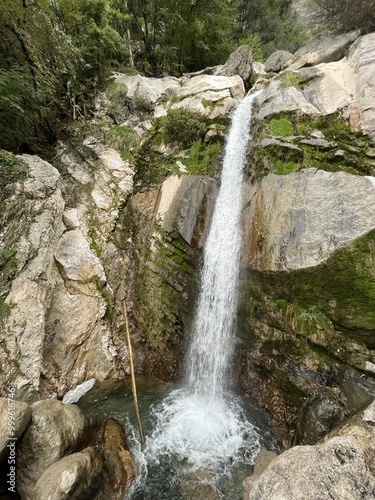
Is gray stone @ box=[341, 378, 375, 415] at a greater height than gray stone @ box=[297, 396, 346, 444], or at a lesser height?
greater

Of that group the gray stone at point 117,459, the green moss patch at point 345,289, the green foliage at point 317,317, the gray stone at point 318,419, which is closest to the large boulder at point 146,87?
the green moss patch at point 345,289

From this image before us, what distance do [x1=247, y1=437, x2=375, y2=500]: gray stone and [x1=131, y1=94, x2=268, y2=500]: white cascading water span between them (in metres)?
2.20

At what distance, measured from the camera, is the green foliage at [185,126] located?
900 cm

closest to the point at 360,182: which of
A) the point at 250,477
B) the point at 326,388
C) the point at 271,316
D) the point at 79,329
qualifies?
the point at 271,316

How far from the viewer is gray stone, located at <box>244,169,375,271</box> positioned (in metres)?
4.99

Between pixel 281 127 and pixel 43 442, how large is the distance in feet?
31.8

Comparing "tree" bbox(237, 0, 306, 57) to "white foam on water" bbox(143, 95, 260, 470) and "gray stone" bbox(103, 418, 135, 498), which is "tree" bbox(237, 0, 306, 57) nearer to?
"white foam on water" bbox(143, 95, 260, 470)

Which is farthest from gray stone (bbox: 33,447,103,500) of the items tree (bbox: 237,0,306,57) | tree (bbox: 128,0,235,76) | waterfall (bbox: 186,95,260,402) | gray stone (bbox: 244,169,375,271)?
tree (bbox: 237,0,306,57)

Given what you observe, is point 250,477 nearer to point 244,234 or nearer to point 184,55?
point 244,234

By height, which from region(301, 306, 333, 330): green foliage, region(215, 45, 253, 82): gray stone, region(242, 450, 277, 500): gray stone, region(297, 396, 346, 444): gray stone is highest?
region(215, 45, 253, 82): gray stone

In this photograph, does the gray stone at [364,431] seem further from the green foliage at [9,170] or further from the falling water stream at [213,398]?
the green foliage at [9,170]

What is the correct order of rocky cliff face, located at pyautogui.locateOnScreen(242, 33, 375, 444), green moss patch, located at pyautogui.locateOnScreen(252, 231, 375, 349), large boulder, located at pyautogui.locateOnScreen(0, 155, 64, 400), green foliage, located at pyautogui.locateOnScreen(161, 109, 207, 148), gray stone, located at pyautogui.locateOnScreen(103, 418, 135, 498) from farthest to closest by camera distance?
1. green foliage, located at pyautogui.locateOnScreen(161, 109, 207, 148)
2. large boulder, located at pyautogui.locateOnScreen(0, 155, 64, 400)
3. rocky cliff face, located at pyautogui.locateOnScreen(242, 33, 375, 444)
4. green moss patch, located at pyautogui.locateOnScreen(252, 231, 375, 349)
5. gray stone, located at pyautogui.locateOnScreen(103, 418, 135, 498)

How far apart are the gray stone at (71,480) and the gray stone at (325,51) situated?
14.7m

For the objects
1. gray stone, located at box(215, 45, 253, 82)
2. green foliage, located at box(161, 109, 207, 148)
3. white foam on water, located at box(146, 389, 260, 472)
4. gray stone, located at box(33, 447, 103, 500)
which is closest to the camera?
gray stone, located at box(33, 447, 103, 500)
